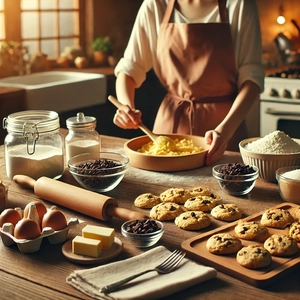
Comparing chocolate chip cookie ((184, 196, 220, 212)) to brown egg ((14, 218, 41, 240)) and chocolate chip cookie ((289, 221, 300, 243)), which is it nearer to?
chocolate chip cookie ((289, 221, 300, 243))

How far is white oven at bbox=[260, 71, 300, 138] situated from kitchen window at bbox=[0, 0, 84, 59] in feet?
5.11

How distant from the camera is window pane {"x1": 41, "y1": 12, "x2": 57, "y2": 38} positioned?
408 cm

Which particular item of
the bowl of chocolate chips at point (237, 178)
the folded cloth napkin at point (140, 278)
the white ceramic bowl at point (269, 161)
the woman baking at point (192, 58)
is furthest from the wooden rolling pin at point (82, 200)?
the woman baking at point (192, 58)

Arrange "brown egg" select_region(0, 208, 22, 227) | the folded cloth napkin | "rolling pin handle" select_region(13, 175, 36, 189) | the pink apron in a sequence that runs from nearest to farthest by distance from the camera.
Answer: the folded cloth napkin
"brown egg" select_region(0, 208, 22, 227)
"rolling pin handle" select_region(13, 175, 36, 189)
the pink apron

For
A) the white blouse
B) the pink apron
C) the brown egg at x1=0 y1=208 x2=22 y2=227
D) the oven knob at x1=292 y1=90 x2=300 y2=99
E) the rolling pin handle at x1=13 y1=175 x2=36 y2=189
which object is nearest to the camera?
the brown egg at x1=0 y1=208 x2=22 y2=227

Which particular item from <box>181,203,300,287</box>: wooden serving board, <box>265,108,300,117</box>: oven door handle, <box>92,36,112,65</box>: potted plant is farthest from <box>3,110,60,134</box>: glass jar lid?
<box>92,36,112,65</box>: potted plant

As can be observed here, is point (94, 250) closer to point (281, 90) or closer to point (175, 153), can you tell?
point (175, 153)

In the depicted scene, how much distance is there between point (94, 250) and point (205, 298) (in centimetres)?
26

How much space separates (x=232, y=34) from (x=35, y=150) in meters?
1.03

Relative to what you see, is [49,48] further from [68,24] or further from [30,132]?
[30,132]

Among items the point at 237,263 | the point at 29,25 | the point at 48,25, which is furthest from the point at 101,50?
the point at 237,263

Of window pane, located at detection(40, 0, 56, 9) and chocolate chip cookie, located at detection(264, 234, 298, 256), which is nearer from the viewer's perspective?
chocolate chip cookie, located at detection(264, 234, 298, 256)

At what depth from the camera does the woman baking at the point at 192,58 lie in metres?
2.31

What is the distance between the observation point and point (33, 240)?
121 centimetres
